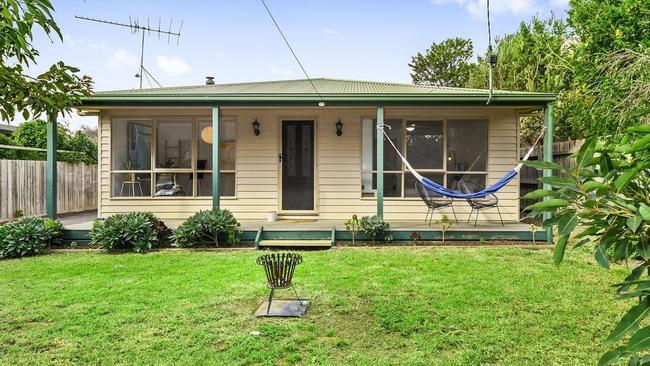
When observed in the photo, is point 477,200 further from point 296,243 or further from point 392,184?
point 296,243

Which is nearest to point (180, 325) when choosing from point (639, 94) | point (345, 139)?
point (345, 139)

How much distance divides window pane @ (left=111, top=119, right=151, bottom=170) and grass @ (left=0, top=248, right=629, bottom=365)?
9.04 ft

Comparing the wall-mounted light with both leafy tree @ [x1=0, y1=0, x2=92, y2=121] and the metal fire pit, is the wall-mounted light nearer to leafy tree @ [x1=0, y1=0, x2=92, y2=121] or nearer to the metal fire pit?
the metal fire pit

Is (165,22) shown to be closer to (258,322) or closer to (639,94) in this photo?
(258,322)

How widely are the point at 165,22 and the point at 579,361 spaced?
959 cm

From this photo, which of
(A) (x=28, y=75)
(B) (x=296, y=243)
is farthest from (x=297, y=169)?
(A) (x=28, y=75)

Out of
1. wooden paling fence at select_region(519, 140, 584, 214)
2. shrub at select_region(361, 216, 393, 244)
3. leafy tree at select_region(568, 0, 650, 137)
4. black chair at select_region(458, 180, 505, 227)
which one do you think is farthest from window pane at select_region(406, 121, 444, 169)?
leafy tree at select_region(568, 0, 650, 137)

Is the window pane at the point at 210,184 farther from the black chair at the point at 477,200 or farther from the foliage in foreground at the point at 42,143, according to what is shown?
the foliage in foreground at the point at 42,143

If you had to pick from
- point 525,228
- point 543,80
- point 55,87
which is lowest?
point 525,228

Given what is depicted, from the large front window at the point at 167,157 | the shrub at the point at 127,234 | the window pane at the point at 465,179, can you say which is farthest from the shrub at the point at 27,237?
the window pane at the point at 465,179

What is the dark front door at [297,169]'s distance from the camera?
8070 mm

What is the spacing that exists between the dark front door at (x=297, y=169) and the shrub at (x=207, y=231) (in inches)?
69.0

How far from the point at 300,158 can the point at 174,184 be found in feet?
8.38

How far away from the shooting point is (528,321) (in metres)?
3.31
